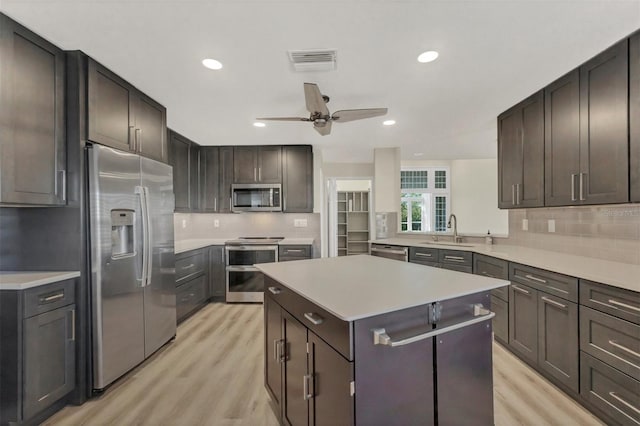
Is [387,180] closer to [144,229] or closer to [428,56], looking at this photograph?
[428,56]

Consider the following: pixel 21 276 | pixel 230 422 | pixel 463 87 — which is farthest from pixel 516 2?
pixel 21 276

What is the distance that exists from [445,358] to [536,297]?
4.96 ft

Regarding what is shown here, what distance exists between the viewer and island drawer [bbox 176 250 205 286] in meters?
3.38

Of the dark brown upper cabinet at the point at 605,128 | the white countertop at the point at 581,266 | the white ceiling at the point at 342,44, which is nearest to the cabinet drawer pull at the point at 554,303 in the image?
the white countertop at the point at 581,266

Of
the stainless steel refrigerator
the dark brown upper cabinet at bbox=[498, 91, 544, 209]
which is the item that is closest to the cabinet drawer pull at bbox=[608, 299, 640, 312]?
the dark brown upper cabinet at bbox=[498, 91, 544, 209]

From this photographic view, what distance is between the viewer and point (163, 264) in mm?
2742

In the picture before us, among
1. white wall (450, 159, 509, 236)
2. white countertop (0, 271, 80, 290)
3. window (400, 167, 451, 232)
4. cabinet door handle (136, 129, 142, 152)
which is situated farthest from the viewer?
window (400, 167, 451, 232)

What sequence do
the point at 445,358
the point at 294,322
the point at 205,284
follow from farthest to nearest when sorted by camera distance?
the point at 205,284, the point at 294,322, the point at 445,358

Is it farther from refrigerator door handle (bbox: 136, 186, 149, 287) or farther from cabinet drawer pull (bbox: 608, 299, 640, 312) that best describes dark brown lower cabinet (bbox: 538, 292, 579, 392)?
refrigerator door handle (bbox: 136, 186, 149, 287)

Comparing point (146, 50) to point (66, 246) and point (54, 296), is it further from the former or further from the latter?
point (54, 296)

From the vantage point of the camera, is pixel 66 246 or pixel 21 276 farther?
pixel 66 246

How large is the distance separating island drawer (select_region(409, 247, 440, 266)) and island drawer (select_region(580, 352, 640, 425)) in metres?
1.81

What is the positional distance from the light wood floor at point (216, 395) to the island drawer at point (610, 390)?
150 mm

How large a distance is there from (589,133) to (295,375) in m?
2.67
